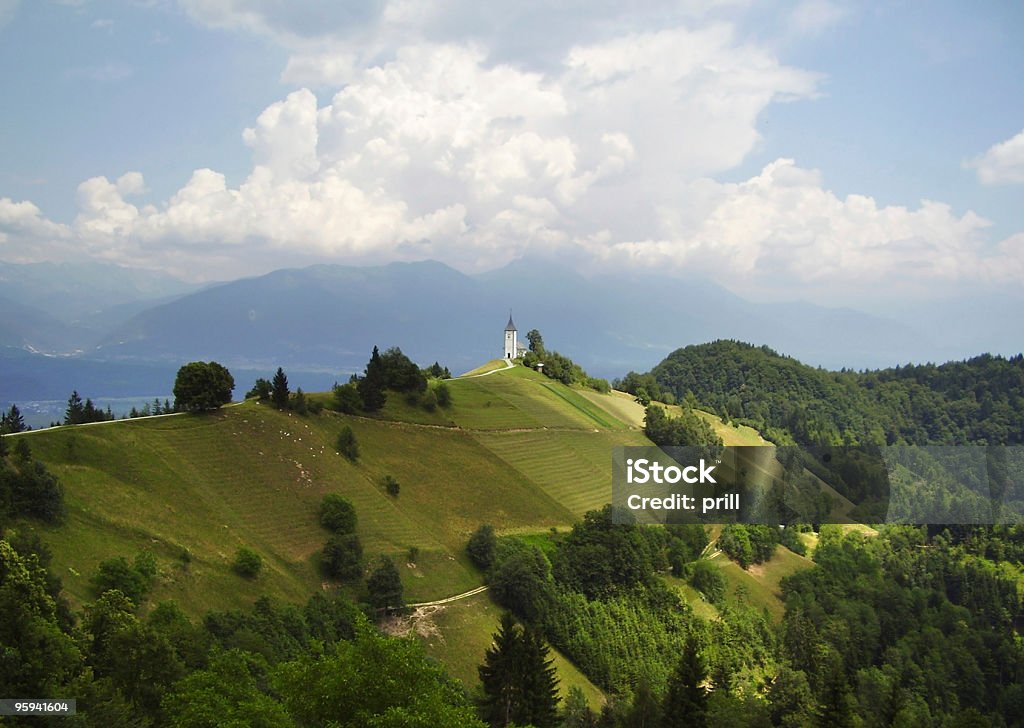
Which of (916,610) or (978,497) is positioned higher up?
(978,497)

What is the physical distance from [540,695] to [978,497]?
108312 millimetres

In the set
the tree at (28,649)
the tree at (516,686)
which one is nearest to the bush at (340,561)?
the tree at (516,686)

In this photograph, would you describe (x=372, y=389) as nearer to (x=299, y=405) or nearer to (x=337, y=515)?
(x=299, y=405)

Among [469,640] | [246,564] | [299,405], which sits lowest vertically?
[469,640]

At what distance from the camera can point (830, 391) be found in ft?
583

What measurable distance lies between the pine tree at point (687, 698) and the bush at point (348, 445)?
3634 centimetres

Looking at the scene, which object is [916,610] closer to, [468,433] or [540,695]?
[468,433]

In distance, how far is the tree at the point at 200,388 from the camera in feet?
189

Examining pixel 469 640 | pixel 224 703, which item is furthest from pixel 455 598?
pixel 224 703

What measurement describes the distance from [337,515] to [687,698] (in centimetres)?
2871

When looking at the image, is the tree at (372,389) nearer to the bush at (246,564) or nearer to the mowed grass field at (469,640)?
the mowed grass field at (469,640)

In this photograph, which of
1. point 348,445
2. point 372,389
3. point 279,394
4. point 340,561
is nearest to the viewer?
point 340,561

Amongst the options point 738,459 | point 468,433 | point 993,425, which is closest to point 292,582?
point 468,433

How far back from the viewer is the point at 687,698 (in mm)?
33000
